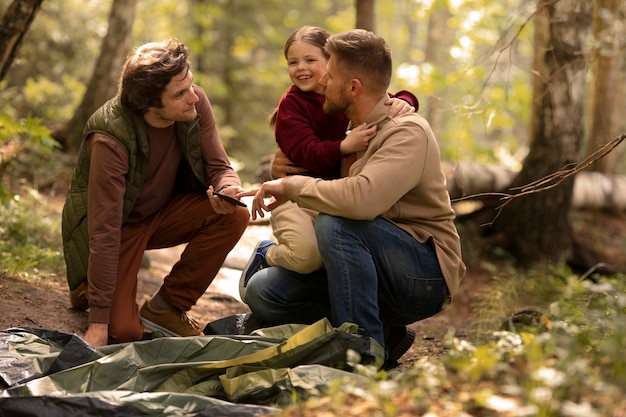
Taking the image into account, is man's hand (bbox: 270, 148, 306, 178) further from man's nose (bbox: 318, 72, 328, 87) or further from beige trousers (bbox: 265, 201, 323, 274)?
man's nose (bbox: 318, 72, 328, 87)

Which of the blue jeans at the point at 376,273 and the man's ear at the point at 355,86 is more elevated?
the man's ear at the point at 355,86

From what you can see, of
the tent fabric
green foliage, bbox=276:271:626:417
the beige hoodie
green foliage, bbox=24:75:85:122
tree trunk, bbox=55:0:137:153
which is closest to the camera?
green foliage, bbox=276:271:626:417

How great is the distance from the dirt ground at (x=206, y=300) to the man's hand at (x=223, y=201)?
0.97 meters

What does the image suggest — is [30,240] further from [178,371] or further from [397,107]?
[397,107]

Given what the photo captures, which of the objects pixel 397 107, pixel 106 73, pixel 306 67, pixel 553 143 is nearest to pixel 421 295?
pixel 397 107

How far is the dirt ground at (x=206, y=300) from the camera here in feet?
13.8

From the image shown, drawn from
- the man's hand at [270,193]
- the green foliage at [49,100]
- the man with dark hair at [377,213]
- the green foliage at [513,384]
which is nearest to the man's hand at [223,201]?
the man's hand at [270,193]

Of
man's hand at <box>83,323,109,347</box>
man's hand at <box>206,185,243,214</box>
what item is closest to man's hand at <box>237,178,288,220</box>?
man's hand at <box>206,185,243,214</box>

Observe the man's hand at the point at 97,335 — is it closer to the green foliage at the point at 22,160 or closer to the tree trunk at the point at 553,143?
the green foliage at the point at 22,160

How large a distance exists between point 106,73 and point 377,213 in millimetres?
6458

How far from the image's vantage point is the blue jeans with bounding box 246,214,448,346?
11.5 ft

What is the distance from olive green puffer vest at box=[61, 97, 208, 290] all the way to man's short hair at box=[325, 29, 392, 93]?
0.95m

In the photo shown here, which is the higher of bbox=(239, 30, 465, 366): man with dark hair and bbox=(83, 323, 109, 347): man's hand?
bbox=(239, 30, 465, 366): man with dark hair

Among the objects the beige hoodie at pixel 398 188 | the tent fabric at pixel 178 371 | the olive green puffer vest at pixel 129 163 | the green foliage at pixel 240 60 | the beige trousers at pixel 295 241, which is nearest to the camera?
the tent fabric at pixel 178 371
